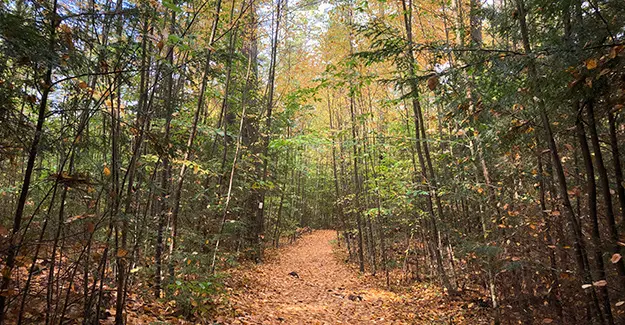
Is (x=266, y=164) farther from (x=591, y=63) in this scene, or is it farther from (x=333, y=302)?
(x=591, y=63)

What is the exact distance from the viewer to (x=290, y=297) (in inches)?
297

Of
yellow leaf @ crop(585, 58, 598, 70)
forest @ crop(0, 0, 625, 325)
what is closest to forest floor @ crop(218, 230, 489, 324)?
forest @ crop(0, 0, 625, 325)

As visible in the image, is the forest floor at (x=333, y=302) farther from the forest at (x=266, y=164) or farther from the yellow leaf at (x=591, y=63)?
the yellow leaf at (x=591, y=63)

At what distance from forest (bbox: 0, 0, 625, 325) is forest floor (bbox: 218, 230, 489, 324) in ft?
0.21

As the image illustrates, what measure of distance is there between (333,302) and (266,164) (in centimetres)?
567

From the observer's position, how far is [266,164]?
11.4 meters

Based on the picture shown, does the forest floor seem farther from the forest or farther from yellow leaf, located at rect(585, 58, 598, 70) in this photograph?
yellow leaf, located at rect(585, 58, 598, 70)

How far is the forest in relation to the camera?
2662mm

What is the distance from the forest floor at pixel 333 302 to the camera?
232 inches

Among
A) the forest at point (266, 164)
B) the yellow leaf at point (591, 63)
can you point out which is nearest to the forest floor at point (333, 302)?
the forest at point (266, 164)

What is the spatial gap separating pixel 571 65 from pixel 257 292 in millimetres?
7291

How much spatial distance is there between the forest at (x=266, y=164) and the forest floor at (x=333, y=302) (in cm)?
6

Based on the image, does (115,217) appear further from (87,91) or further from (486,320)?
(486,320)

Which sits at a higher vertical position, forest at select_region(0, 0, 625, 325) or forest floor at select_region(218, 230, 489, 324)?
→ forest at select_region(0, 0, 625, 325)
